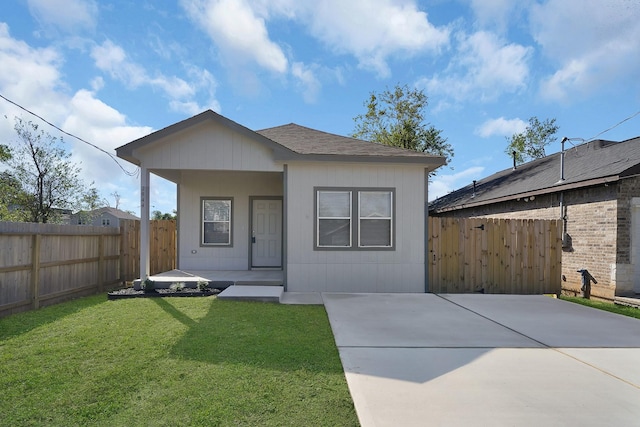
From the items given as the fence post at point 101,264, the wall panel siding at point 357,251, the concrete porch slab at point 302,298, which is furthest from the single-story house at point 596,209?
the fence post at point 101,264

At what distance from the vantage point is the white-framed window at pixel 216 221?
10.1m

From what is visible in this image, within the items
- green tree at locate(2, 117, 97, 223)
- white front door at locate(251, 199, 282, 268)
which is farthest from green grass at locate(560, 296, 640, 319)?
green tree at locate(2, 117, 97, 223)

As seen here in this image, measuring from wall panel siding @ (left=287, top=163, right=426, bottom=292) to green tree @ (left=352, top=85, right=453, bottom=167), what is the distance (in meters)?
14.9

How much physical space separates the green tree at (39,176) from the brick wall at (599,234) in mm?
19811

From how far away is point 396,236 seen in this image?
845 centimetres

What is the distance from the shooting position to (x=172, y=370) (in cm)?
354

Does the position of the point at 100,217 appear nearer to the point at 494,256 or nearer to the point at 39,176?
the point at 39,176

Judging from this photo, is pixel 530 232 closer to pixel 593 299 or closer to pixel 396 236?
pixel 593 299

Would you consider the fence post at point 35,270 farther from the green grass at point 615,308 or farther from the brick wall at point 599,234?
the brick wall at point 599,234

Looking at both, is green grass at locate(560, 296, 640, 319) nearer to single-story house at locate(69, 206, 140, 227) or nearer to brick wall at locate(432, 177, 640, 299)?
brick wall at locate(432, 177, 640, 299)

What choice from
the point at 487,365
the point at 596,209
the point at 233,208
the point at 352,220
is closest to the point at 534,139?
the point at 596,209

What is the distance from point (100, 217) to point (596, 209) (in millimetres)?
37985

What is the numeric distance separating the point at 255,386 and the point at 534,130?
30.6 metres

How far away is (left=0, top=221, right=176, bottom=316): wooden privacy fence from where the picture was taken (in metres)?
6.07
